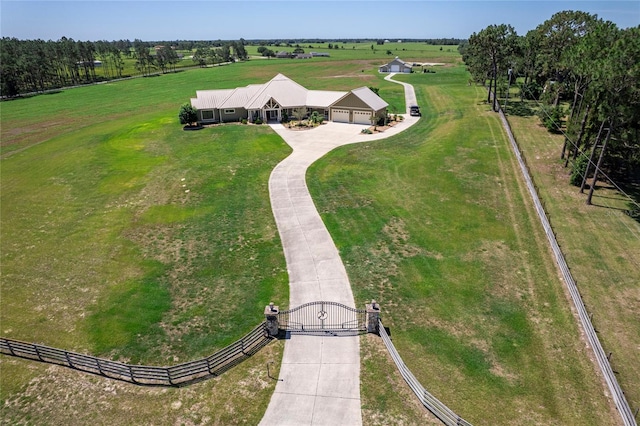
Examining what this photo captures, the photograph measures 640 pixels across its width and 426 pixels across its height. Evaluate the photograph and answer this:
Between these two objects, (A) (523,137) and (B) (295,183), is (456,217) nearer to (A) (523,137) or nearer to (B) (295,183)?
(B) (295,183)

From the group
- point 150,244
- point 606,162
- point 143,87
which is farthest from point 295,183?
point 143,87

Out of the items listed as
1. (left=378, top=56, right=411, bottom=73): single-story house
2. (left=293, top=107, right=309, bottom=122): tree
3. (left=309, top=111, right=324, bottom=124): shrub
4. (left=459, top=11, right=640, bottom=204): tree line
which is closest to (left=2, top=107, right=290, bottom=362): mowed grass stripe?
(left=309, top=111, right=324, bottom=124): shrub

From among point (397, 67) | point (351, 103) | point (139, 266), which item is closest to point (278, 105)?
point (351, 103)

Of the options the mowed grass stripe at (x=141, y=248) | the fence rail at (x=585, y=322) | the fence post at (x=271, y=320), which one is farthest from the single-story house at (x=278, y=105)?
the fence post at (x=271, y=320)

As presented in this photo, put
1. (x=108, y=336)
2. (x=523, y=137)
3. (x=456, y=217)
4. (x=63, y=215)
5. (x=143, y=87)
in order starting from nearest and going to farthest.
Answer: (x=108, y=336)
(x=456, y=217)
(x=63, y=215)
(x=523, y=137)
(x=143, y=87)

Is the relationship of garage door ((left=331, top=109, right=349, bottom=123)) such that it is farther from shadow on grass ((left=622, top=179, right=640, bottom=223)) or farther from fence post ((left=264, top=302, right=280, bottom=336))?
fence post ((left=264, top=302, right=280, bottom=336))

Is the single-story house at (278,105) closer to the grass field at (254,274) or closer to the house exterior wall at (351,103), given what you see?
the house exterior wall at (351,103)

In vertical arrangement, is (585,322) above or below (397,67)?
below

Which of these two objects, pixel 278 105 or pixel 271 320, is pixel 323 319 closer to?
pixel 271 320
